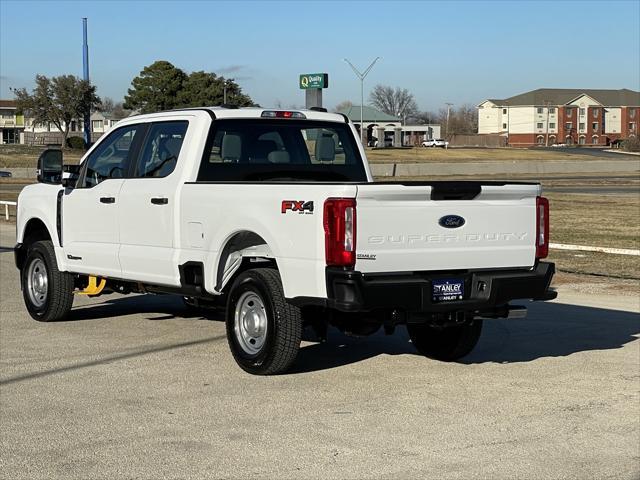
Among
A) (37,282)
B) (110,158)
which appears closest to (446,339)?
(110,158)

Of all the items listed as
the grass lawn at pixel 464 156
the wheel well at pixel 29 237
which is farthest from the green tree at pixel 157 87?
the wheel well at pixel 29 237

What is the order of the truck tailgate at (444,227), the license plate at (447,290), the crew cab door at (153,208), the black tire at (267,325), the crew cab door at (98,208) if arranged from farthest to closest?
the crew cab door at (98,208) < the crew cab door at (153,208) < the black tire at (267,325) < the license plate at (447,290) < the truck tailgate at (444,227)

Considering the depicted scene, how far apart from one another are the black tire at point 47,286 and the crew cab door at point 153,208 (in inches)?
53.1

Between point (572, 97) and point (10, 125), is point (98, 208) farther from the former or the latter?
point (572, 97)

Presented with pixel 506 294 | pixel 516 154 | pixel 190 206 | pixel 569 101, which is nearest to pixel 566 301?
pixel 506 294

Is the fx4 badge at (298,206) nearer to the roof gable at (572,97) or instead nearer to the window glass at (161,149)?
the window glass at (161,149)

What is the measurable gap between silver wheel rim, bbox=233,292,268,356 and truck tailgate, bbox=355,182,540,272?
1.22m

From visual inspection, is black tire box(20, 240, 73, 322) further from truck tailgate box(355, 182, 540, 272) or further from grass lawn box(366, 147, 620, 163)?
grass lawn box(366, 147, 620, 163)

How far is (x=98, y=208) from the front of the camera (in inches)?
389

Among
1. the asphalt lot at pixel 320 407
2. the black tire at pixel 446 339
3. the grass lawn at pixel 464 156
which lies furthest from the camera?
the grass lawn at pixel 464 156

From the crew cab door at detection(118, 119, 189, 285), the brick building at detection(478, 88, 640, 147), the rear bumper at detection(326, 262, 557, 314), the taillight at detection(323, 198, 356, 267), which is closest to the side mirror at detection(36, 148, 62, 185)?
the crew cab door at detection(118, 119, 189, 285)

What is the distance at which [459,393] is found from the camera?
7598mm

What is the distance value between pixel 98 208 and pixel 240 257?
7.04 ft

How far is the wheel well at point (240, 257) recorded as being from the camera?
27.0 ft
